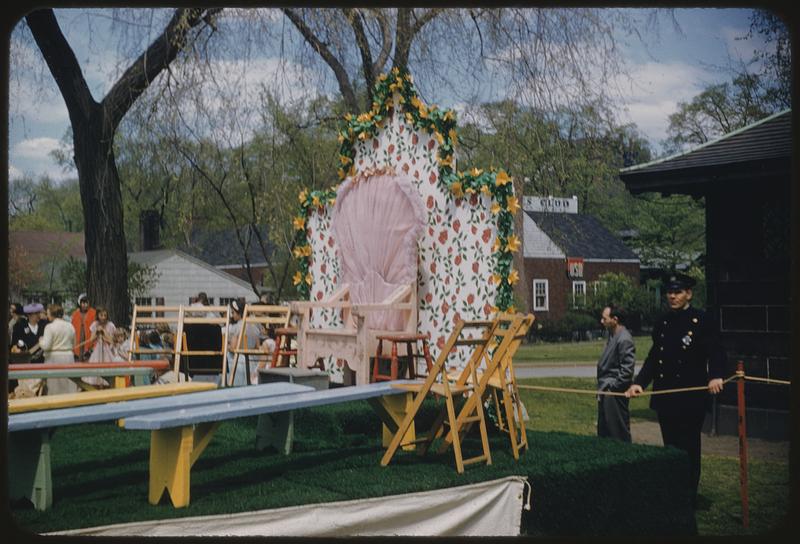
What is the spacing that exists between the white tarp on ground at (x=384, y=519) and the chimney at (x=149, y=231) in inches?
946

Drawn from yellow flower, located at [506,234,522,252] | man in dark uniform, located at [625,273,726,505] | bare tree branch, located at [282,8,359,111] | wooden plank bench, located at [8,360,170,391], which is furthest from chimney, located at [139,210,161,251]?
man in dark uniform, located at [625,273,726,505]

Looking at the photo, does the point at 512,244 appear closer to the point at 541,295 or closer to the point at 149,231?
the point at 149,231

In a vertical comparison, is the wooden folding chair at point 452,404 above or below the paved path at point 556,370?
above

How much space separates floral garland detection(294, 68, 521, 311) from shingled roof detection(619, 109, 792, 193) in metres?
2.57

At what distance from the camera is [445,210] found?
9.88 meters

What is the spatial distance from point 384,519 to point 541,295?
106 ft

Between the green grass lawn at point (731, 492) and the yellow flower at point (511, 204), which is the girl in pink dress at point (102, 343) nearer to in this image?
the yellow flower at point (511, 204)

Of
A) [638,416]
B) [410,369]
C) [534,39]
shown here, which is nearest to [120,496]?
[410,369]

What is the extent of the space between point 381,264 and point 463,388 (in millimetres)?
4137

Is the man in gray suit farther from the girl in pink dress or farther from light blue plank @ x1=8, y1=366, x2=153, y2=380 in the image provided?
the girl in pink dress

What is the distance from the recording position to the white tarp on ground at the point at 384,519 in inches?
203

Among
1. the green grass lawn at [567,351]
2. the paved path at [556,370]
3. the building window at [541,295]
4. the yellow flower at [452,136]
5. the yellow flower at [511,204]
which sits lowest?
the paved path at [556,370]

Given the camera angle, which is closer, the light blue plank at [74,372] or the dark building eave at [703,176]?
the light blue plank at [74,372]

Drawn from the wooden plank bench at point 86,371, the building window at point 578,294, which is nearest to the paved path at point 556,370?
the building window at point 578,294
